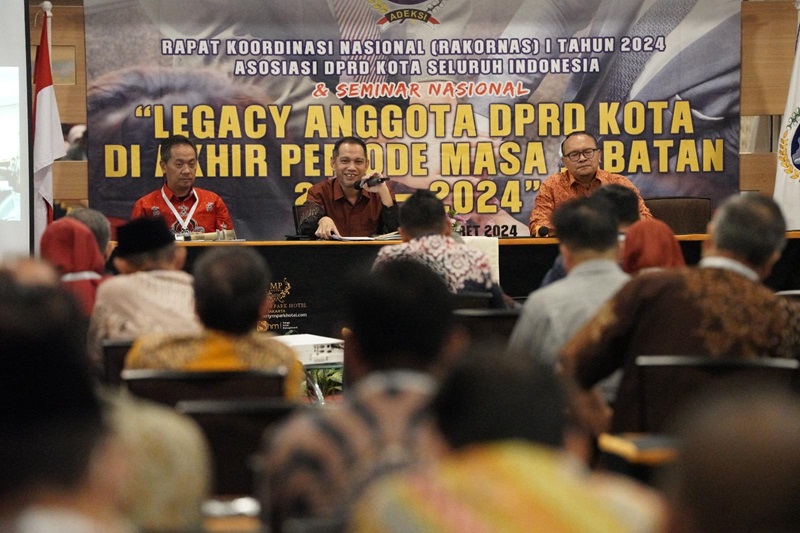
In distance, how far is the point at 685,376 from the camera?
2338 mm

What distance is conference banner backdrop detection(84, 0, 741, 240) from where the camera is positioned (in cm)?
758

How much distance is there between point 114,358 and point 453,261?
160 centimetres

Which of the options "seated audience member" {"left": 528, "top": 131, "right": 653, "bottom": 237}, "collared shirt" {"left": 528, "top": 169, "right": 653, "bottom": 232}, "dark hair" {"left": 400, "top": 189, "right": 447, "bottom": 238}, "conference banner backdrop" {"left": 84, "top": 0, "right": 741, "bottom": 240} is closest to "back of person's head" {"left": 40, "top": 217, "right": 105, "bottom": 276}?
"dark hair" {"left": 400, "top": 189, "right": 447, "bottom": 238}

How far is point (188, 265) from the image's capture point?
5.71 meters

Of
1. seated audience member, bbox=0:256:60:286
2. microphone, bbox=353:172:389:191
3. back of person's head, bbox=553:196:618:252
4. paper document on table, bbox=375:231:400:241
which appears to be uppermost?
microphone, bbox=353:172:389:191

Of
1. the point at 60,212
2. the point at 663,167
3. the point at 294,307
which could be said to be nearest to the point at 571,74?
the point at 663,167

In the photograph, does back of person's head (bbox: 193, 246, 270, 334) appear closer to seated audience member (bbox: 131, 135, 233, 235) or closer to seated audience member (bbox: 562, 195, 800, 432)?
seated audience member (bbox: 562, 195, 800, 432)

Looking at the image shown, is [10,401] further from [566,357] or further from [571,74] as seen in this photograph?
[571,74]

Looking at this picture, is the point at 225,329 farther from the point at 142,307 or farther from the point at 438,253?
the point at 438,253

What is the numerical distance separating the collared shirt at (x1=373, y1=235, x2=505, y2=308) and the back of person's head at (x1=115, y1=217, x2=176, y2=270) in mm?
923

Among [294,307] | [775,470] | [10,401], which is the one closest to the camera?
[775,470]

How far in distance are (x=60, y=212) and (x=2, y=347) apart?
675cm

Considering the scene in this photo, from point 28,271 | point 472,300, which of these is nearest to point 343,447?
point 28,271

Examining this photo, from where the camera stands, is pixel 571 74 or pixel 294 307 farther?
pixel 571 74
